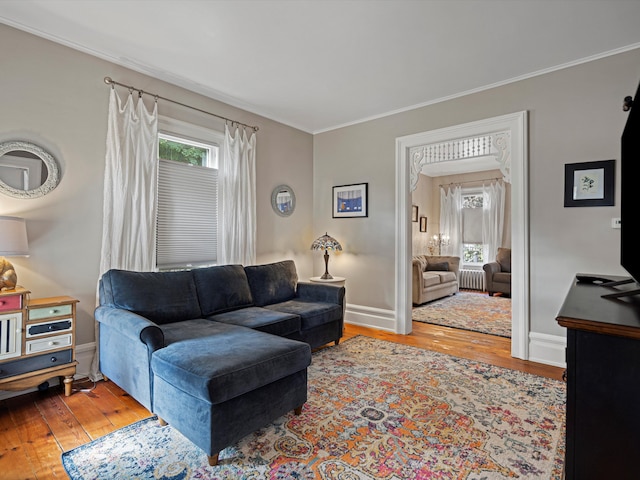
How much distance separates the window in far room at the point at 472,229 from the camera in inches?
315

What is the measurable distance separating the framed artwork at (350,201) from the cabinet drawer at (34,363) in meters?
3.42

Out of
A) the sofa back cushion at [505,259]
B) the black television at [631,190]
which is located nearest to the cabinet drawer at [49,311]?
the black television at [631,190]

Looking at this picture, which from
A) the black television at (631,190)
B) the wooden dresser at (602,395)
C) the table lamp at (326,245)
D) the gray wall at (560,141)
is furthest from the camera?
the table lamp at (326,245)

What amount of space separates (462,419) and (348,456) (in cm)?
87

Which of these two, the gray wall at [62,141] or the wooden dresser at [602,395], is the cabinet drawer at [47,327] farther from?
the wooden dresser at [602,395]

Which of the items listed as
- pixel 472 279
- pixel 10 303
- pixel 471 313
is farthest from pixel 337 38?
pixel 472 279

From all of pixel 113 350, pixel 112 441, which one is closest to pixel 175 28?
pixel 113 350

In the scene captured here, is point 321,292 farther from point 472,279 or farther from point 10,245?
point 472,279

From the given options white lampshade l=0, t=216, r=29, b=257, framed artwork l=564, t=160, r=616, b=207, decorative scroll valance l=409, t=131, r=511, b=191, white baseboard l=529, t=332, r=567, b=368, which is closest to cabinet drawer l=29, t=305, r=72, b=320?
white lampshade l=0, t=216, r=29, b=257

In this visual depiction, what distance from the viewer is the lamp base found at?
2.28 metres

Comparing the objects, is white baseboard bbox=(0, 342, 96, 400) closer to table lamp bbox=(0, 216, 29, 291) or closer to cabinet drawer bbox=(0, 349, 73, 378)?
cabinet drawer bbox=(0, 349, 73, 378)

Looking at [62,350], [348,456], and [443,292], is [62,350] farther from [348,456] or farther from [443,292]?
[443,292]

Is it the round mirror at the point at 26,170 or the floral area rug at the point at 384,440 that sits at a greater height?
the round mirror at the point at 26,170

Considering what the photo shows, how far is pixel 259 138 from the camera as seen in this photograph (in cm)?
436
